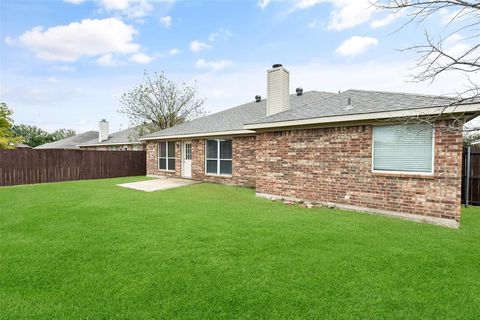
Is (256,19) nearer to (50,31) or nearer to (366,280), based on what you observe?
(50,31)

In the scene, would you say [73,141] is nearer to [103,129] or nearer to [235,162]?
[103,129]

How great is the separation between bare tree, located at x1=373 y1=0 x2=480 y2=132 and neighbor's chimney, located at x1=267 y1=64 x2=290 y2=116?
21.7 feet

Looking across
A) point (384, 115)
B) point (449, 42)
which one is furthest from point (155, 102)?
point (449, 42)

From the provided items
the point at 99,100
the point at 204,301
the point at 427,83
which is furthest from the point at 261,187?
the point at 99,100

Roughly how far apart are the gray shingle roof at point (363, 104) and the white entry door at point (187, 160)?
260 inches

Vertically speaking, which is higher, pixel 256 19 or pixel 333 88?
pixel 256 19

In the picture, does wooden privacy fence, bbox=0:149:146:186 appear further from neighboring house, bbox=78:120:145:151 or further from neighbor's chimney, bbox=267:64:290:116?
neighbor's chimney, bbox=267:64:290:116

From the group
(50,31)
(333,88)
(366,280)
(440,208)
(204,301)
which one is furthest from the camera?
(333,88)

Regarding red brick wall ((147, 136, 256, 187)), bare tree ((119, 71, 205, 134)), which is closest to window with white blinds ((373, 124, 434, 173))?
red brick wall ((147, 136, 256, 187))

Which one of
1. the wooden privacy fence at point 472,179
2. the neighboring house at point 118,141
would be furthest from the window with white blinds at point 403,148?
the neighboring house at point 118,141

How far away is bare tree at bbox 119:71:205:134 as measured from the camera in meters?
24.5

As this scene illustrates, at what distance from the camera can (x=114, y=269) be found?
383 centimetres

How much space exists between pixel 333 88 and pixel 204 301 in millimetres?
19371

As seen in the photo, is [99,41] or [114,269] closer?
[114,269]
